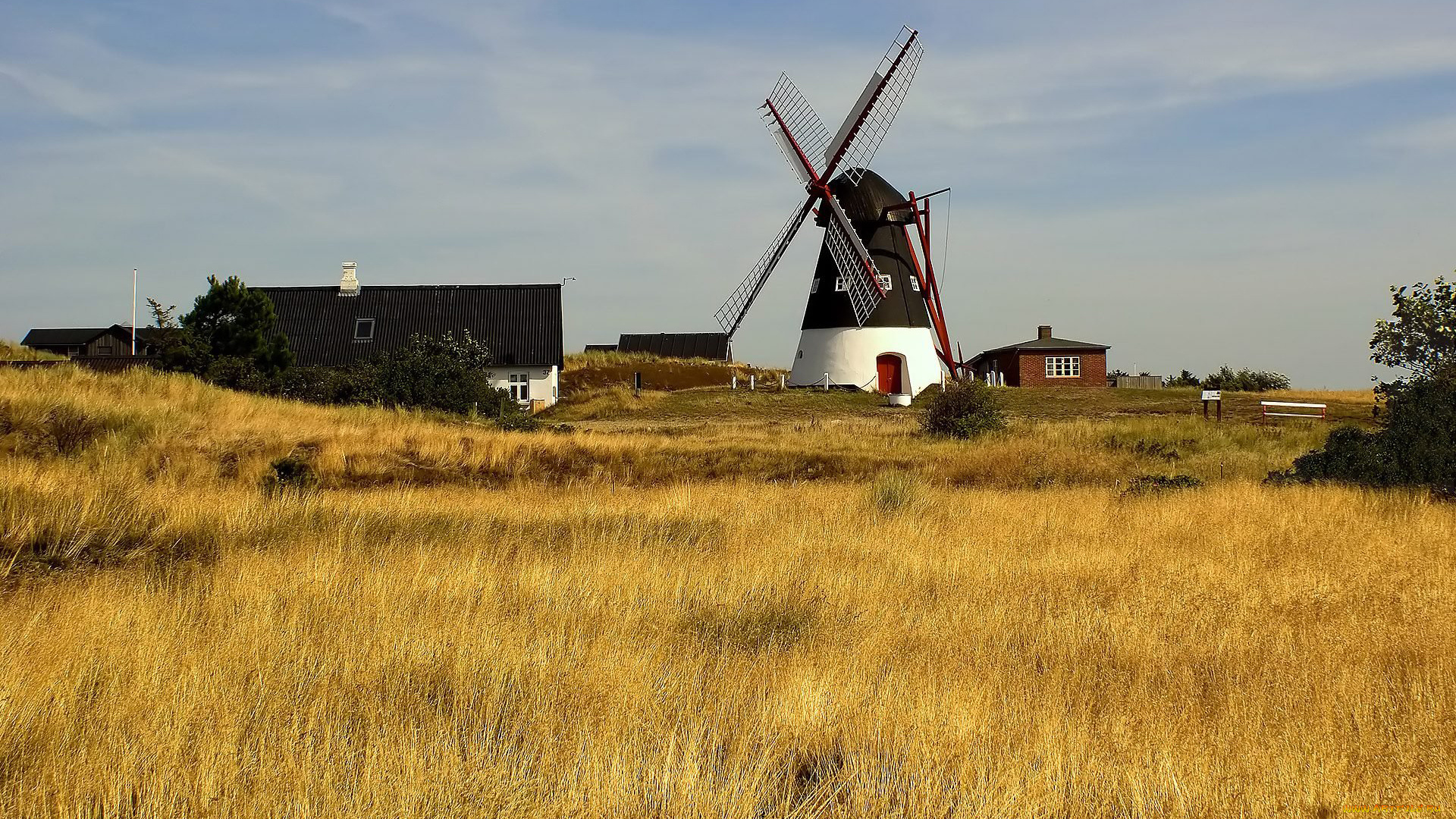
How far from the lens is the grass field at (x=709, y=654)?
459 cm

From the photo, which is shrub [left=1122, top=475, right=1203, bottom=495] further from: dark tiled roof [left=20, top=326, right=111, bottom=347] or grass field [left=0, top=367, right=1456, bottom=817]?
dark tiled roof [left=20, top=326, right=111, bottom=347]

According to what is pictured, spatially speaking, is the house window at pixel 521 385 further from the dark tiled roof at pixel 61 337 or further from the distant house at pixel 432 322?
the dark tiled roof at pixel 61 337

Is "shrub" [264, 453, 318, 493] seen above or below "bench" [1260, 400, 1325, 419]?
below

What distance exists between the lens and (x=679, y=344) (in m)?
86.0

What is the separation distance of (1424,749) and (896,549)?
5.92 m

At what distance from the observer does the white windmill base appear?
44.7m

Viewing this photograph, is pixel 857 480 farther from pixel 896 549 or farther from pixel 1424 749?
pixel 1424 749

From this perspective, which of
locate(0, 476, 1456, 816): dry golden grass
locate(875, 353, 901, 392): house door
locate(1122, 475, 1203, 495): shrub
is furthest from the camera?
locate(875, 353, 901, 392): house door

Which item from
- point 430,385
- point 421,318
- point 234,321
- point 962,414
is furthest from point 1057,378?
point 234,321

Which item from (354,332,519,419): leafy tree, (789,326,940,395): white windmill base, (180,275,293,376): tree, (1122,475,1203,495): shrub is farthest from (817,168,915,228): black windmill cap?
(1122,475,1203,495): shrub

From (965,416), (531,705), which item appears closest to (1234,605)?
(531,705)

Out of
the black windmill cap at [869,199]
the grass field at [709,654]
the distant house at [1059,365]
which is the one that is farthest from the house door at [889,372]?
the grass field at [709,654]

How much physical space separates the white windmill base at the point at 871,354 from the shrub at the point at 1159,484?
24.0m

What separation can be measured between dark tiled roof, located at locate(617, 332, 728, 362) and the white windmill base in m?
37.4
